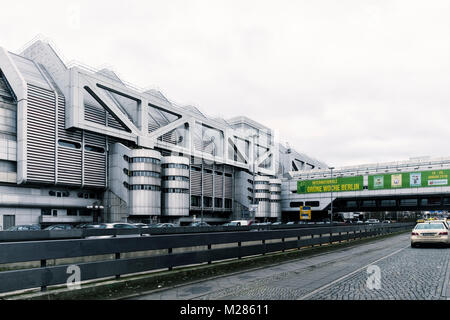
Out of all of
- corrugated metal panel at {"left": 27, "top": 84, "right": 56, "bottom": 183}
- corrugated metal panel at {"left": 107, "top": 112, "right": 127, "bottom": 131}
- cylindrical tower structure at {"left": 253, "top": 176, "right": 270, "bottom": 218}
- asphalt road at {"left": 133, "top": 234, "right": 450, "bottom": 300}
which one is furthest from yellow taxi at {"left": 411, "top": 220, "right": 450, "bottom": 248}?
cylindrical tower structure at {"left": 253, "top": 176, "right": 270, "bottom": 218}

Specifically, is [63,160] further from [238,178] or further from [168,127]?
[238,178]

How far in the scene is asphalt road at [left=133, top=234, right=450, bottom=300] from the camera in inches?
310

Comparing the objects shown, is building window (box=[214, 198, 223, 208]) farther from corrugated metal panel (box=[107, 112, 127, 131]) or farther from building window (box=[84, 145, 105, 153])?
building window (box=[84, 145, 105, 153])

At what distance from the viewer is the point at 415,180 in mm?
68938

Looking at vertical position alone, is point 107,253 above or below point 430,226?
above

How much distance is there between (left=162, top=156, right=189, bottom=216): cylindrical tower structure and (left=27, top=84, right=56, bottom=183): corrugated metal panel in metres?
18.8

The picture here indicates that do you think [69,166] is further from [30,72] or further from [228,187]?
[228,187]

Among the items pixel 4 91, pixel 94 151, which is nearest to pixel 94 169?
pixel 94 151

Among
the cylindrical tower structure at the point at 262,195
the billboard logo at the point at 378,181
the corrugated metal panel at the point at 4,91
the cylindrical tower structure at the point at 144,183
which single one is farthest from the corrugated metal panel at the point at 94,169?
the billboard logo at the point at 378,181

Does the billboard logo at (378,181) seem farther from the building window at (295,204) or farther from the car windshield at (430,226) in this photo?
the car windshield at (430,226)

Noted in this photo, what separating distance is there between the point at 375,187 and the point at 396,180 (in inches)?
161
